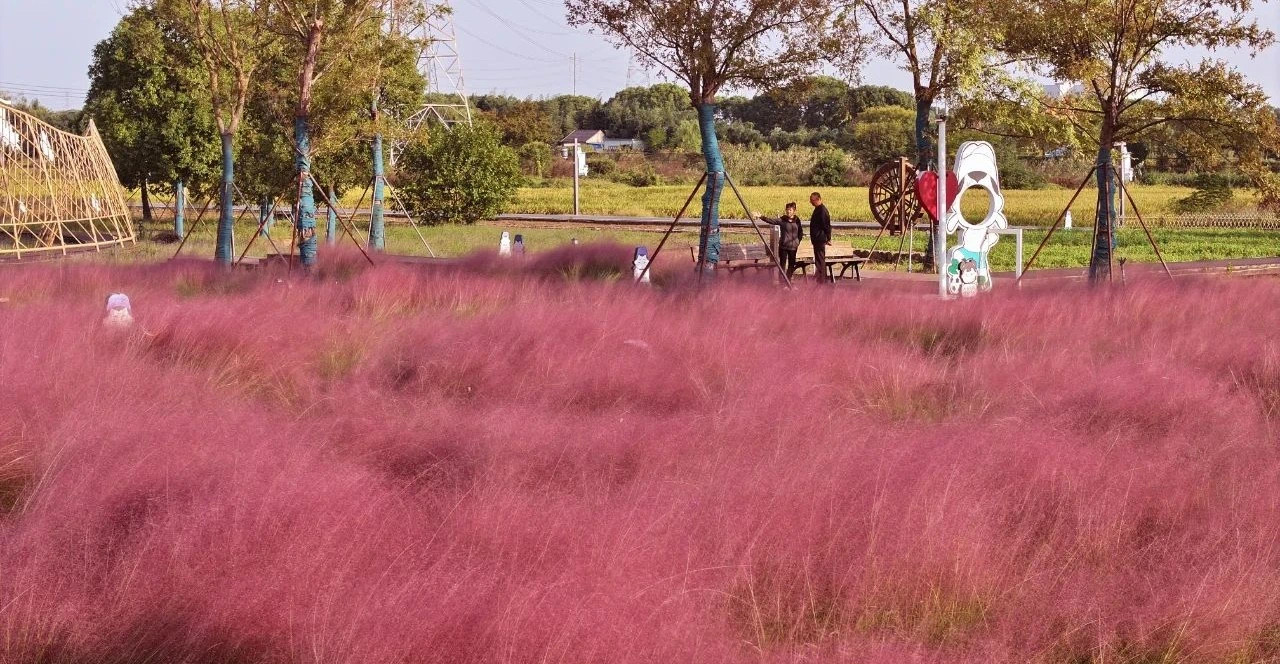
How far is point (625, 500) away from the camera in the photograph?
16.4 feet

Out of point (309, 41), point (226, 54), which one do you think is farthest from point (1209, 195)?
point (226, 54)

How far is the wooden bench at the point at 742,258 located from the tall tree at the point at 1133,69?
4.57 meters

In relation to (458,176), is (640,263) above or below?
below

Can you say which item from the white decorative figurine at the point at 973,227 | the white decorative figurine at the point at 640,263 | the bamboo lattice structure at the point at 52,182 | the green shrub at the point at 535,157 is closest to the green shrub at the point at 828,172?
the green shrub at the point at 535,157

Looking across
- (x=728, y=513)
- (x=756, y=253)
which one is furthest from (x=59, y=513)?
(x=756, y=253)

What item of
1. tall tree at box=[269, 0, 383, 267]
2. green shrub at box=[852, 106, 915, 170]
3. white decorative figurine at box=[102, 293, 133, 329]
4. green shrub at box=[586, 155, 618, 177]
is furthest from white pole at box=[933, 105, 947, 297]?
green shrub at box=[586, 155, 618, 177]

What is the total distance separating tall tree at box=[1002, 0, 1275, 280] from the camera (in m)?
15.9

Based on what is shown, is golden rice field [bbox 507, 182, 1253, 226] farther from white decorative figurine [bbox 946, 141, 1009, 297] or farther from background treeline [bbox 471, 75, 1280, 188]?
white decorative figurine [bbox 946, 141, 1009, 297]

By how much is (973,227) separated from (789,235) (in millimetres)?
2847

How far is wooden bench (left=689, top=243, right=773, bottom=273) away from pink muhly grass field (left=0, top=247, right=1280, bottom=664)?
10.1 m

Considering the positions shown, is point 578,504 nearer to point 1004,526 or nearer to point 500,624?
point 500,624

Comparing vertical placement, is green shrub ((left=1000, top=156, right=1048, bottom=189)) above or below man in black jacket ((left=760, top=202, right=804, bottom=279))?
above

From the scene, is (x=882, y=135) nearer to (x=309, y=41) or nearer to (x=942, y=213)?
(x=309, y=41)

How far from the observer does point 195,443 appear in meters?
5.30
